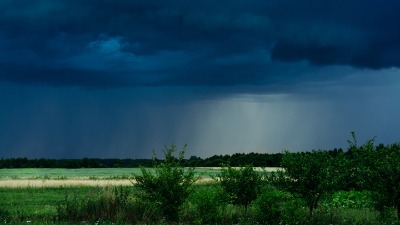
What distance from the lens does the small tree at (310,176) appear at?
1035 inches

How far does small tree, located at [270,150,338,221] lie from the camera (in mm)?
26281

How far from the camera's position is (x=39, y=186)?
2199 inches

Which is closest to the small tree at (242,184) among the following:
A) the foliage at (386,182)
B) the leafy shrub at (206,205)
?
the leafy shrub at (206,205)

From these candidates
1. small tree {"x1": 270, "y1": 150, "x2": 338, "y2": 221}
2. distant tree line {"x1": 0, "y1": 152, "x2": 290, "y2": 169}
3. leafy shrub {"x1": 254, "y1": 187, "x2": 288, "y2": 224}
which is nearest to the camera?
leafy shrub {"x1": 254, "y1": 187, "x2": 288, "y2": 224}

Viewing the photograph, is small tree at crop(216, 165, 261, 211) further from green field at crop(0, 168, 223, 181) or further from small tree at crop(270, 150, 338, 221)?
green field at crop(0, 168, 223, 181)

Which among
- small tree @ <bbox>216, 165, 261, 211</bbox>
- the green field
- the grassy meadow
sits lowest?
the grassy meadow

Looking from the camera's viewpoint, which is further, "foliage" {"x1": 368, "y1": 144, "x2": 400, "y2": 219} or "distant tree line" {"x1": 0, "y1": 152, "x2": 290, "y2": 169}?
"distant tree line" {"x1": 0, "y1": 152, "x2": 290, "y2": 169}

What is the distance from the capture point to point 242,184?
27641mm

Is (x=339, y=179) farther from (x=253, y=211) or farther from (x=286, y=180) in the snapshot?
(x=253, y=211)

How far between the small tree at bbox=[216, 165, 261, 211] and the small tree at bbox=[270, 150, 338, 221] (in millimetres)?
1435

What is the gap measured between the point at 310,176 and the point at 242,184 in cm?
329

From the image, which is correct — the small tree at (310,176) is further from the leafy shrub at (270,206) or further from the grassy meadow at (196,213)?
the leafy shrub at (270,206)

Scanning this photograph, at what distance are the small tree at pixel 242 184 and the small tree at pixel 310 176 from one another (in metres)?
1.43

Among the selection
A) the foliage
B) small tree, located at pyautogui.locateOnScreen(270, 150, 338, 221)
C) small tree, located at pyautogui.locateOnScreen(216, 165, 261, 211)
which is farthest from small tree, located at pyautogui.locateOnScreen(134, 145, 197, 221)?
the foliage
